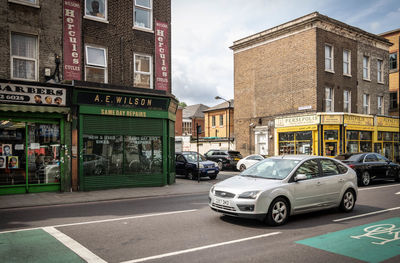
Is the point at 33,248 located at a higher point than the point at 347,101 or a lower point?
lower

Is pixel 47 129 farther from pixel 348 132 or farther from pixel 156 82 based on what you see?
pixel 348 132

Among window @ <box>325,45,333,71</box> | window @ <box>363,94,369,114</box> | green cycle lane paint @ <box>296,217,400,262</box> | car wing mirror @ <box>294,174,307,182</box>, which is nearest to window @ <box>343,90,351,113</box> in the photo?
window @ <box>363,94,369,114</box>

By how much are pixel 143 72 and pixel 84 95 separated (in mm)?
3550

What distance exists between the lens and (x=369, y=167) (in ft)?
52.0

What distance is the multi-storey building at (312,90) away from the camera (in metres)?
26.8

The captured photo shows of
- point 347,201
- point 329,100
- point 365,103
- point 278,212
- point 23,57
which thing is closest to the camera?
point 278,212

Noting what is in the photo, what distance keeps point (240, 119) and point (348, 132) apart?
1055 centimetres

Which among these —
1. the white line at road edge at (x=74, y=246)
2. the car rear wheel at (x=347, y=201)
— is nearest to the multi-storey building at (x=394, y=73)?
the car rear wheel at (x=347, y=201)

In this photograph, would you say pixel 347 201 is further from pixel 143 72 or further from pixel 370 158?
pixel 143 72

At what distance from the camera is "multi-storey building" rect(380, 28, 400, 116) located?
117 ft

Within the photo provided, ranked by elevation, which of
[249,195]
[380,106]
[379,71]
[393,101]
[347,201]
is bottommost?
[347,201]

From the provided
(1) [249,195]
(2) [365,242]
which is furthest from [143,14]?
(2) [365,242]

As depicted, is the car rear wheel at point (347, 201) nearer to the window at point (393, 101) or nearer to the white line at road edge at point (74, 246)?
the white line at road edge at point (74, 246)

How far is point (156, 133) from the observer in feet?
52.0
